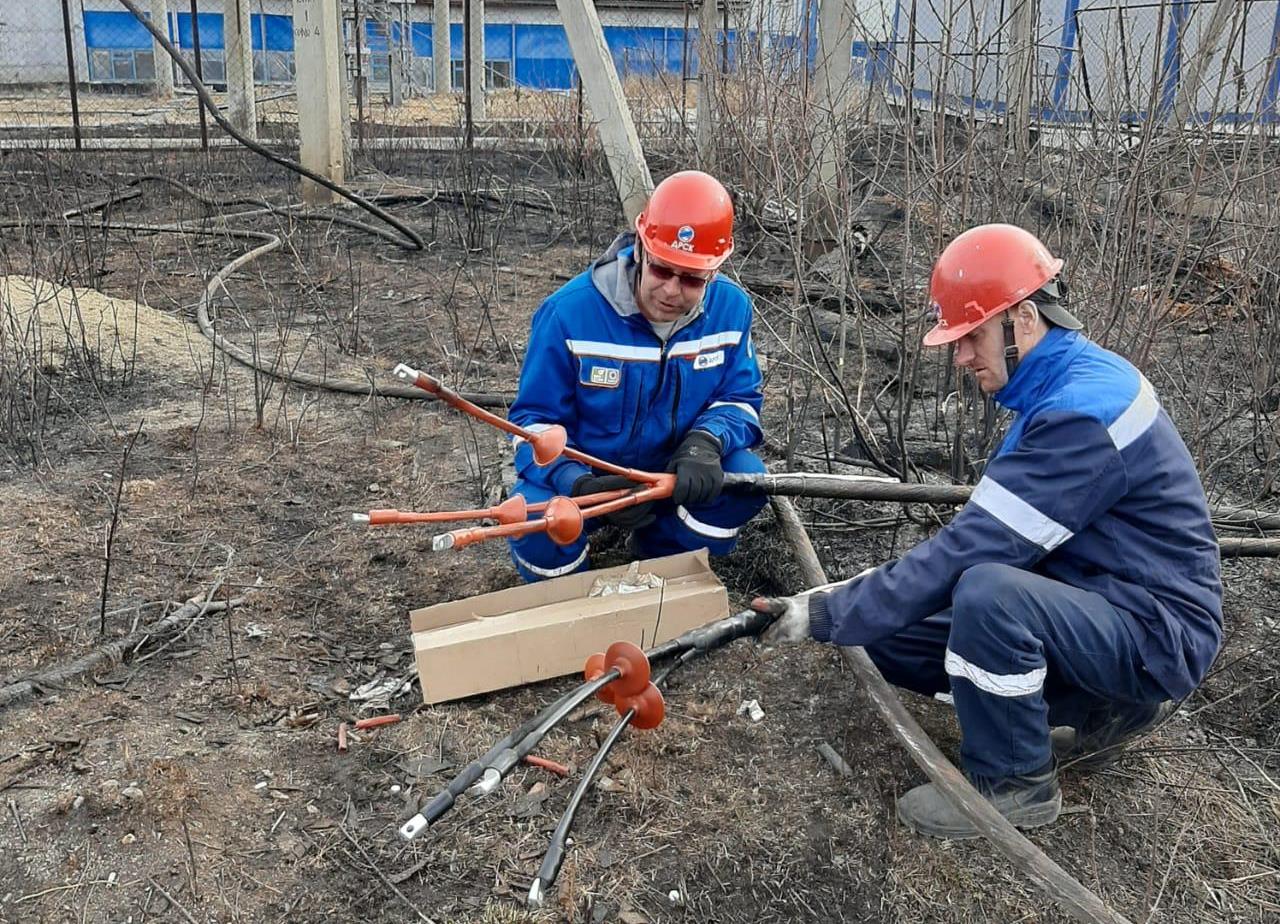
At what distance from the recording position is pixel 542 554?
3.48 meters

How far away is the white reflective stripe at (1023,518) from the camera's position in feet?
7.65

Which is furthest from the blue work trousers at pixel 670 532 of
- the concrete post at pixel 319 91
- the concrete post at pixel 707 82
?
the concrete post at pixel 319 91

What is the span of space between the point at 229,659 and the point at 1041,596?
2159 millimetres

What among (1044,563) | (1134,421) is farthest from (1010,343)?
(1044,563)

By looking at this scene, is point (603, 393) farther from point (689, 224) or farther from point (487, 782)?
point (487, 782)

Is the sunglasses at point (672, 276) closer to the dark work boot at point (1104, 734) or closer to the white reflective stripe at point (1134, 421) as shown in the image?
the white reflective stripe at point (1134, 421)

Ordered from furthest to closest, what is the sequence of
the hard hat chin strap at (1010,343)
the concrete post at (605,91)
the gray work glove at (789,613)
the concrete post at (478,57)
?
the concrete post at (478,57) < the concrete post at (605,91) < the gray work glove at (789,613) < the hard hat chin strap at (1010,343)

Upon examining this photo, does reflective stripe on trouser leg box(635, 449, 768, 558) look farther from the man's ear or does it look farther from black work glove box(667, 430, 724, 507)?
the man's ear

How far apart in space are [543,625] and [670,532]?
2.61 ft

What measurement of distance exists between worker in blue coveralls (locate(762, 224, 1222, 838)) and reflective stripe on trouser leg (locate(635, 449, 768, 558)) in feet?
3.59

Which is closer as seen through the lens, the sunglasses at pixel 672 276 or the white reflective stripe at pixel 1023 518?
the white reflective stripe at pixel 1023 518

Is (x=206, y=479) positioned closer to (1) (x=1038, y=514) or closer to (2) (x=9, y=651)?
(2) (x=9, y=651)

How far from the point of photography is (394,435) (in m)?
4.90

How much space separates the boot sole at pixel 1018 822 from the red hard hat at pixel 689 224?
65.8 inches
